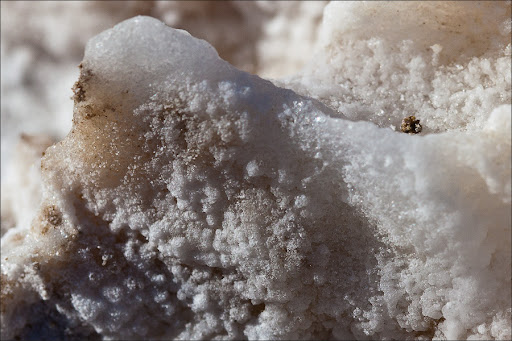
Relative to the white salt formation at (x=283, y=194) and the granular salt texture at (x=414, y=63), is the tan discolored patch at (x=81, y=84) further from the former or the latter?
the granular salt texture at (x=414, y=63)

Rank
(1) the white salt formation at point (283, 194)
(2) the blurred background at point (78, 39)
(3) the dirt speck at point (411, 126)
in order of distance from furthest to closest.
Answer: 1. (2) the blurred background at point (78, 39)
2. (3) the dirt speck at point (411, 126)
3. (1) the white salt formation at point (283, 194)

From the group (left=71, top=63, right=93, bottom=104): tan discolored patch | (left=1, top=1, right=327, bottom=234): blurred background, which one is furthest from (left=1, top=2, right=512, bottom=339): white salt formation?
(left=1, top=1, right=327, bottom=234): blurred background

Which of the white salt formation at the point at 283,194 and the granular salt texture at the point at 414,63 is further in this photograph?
the granular salt texture at the point at 414,63

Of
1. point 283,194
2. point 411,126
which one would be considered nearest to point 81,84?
point 283,194

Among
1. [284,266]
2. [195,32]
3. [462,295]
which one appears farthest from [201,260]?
[195,32]

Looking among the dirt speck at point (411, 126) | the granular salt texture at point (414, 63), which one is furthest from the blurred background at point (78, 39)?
the dirt speck at point (411, 126)

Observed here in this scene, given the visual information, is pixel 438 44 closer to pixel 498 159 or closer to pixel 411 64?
pixel 411 64

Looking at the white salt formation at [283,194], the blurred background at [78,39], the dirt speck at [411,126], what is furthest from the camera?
the blurred background at [78,39]

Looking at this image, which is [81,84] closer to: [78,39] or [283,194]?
[283,194]
